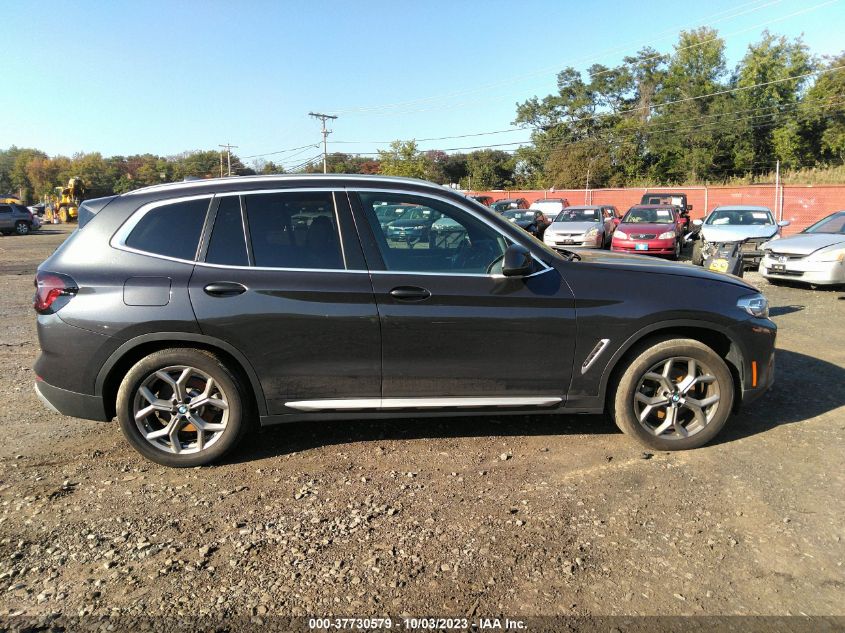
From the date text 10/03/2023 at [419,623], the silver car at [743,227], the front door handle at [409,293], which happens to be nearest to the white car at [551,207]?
the silver car at [743,227]

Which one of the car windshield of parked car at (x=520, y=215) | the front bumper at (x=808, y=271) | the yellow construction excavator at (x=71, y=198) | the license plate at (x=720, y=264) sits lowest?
the front bumper at (x=808, y=271)

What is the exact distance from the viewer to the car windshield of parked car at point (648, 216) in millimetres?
17562

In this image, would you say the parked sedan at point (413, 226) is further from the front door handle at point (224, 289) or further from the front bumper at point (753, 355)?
the front bumper at point (753, 355)

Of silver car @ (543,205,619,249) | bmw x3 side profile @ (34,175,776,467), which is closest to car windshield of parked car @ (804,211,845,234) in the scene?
silver car @ (543,205,619,249)

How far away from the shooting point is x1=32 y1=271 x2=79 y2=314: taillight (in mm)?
3762

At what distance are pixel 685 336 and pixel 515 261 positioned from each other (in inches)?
54.9

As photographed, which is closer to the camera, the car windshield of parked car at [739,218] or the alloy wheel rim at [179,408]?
the alloy wheel rim at [179,408]

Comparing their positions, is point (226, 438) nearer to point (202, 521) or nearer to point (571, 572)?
point (202, 521)

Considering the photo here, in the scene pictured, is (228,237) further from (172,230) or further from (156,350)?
(156,350)

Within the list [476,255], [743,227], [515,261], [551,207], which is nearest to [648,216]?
[743,227]

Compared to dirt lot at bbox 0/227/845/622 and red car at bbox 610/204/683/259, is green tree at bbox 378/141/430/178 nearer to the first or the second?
red car at bbox 610/204/683/259

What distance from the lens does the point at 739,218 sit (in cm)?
1538

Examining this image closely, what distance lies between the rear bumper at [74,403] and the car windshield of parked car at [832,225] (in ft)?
41.2

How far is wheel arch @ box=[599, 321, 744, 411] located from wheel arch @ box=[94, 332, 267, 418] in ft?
7.53
